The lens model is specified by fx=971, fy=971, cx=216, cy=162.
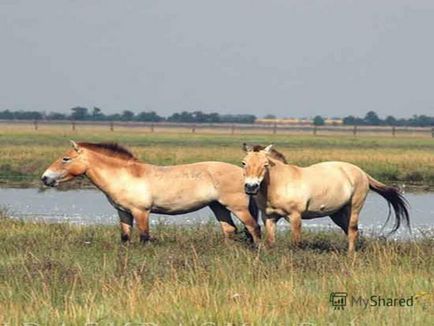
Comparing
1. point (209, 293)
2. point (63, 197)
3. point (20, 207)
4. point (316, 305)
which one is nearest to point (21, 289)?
point (209, 293)

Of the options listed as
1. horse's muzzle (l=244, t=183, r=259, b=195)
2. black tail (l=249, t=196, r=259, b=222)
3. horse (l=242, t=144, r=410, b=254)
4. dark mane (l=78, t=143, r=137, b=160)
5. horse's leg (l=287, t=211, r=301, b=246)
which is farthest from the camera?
black tail (l=249, t=196, r=259, b=222)

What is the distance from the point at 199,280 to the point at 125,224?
13.1 feet

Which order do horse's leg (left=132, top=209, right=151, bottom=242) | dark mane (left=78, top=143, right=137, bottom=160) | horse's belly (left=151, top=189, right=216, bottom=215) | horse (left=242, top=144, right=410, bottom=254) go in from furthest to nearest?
1. dark mane (left=78, top=143, right=137, bottom=160)
2. horse's belly (left=151, top=189, right=216, bottom=215)
3. horse's leg (left=132, top=209, right=151, bottom=242)
4. horse (left=242, top=144, right=410, bottom=254)

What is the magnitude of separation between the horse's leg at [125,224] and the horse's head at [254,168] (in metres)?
2.10

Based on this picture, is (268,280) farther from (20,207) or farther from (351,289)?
(20,207)

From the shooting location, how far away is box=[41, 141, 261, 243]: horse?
543 inches

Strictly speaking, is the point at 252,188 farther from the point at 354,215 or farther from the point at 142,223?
the point at 354,215

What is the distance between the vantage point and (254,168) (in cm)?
1272

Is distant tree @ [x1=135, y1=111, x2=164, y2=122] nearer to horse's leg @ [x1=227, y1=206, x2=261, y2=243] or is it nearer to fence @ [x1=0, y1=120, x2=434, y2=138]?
fence @ [x1=0, y1=120, x2=434, y2=138]

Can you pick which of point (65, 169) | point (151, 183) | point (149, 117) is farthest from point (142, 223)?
point (149, 117)

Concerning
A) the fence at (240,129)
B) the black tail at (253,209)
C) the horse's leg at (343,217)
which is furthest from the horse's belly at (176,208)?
the fence at (240,129)

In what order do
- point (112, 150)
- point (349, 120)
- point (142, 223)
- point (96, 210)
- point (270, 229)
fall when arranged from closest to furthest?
point (270, 229) < point (142, 223) < point (112, 150) < point (96, 210) < point (349, 120)

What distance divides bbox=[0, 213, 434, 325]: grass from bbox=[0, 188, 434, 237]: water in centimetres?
417

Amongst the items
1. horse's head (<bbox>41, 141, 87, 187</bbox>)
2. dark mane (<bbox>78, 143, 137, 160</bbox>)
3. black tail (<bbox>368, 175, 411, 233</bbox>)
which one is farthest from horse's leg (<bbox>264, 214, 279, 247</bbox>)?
horse's head (<bbox>41, 141, 87, 187</bbox>)
